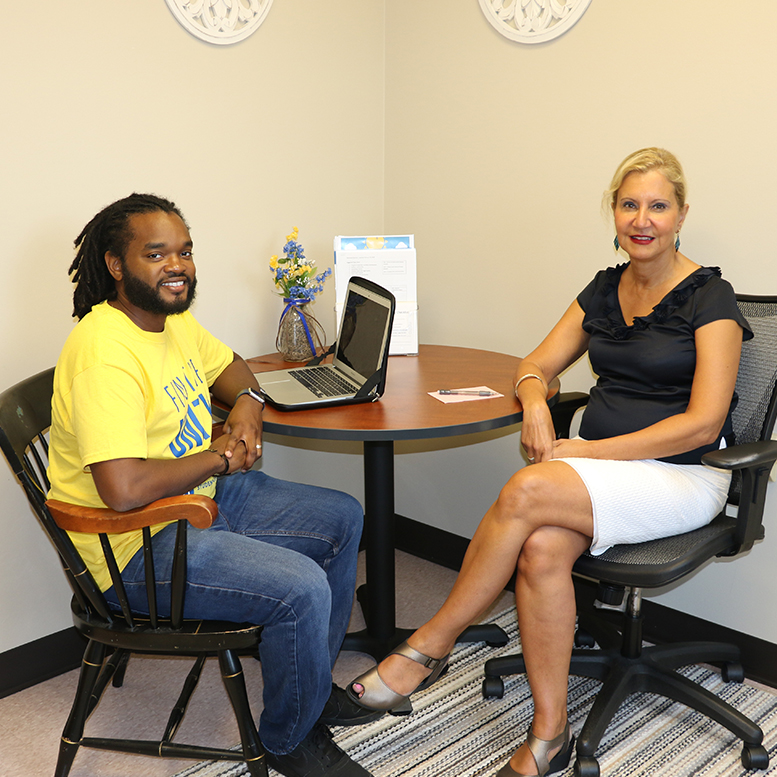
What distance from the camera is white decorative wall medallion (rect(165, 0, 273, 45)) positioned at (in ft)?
7.63

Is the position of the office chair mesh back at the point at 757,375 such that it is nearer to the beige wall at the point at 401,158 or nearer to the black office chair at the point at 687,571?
the black office chair at the point at 687,571

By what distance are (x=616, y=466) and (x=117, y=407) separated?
112 centimetres

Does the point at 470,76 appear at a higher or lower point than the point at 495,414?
higher

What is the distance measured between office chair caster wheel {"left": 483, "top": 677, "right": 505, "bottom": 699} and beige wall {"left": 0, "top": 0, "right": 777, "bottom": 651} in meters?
0.66

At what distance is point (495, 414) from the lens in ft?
6.36

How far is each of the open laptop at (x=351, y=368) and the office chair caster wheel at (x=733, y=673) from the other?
1260 millimetres

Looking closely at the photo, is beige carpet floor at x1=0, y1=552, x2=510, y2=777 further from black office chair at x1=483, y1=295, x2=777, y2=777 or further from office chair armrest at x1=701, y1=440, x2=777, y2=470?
office chair armrest at x1=701, y1=440, x2=777, y2=470

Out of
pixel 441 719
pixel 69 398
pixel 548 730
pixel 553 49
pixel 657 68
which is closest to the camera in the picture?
pixel 69 398

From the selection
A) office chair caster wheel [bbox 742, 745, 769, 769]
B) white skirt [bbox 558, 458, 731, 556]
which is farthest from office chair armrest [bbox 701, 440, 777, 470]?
office chair caster wheel [bbox 742, 745, 769, 769]

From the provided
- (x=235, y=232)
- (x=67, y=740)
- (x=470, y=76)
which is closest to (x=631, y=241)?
(x=470, y=76)

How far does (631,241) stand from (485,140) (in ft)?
2.97

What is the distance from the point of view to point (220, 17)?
241cm

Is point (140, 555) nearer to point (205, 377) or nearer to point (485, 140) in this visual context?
point (205, 377)

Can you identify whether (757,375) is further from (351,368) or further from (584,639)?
(351,368)
